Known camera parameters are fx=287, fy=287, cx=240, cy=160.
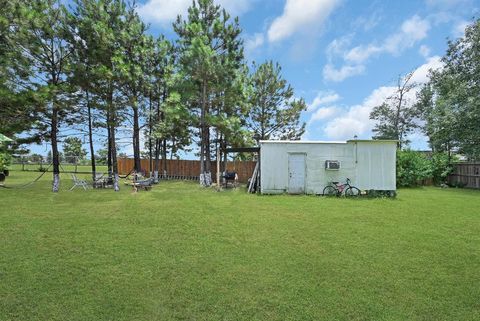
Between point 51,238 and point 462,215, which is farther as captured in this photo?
point 462,215

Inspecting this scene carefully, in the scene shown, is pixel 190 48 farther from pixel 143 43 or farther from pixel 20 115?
pixel 20 115

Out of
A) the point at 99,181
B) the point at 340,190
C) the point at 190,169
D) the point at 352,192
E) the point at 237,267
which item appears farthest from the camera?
the point at 190,169

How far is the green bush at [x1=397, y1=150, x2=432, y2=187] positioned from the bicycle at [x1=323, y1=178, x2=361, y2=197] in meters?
6.20

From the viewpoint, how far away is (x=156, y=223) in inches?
269

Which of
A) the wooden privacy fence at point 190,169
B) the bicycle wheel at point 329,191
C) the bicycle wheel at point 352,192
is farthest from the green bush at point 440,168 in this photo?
the wooden privacy fence at point 190,169

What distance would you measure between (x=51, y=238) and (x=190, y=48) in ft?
40.5

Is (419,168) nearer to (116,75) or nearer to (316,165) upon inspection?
(316,165)

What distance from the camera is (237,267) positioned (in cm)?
413

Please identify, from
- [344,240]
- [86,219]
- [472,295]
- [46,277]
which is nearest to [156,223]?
[86,219]

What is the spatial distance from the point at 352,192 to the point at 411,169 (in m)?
7.13

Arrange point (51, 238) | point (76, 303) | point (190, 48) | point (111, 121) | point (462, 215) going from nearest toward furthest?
1. point (76, 303)
2. point (51, 238)
3. point (462, 215)
4. point (111, 121)
5. point (190, 48)

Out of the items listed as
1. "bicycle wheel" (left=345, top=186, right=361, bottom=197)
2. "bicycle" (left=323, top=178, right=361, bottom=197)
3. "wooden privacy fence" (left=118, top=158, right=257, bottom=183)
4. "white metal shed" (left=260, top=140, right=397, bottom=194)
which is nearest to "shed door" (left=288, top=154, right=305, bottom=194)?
"white metal shed" (left=260, top=140, right=397, bottom=194)

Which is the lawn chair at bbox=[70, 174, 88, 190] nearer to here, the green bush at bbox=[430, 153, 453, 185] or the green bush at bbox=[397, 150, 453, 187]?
the green bush at bbox=[397, 150, 453, 187]

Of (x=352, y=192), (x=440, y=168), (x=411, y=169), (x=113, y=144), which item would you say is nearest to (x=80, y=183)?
(x=113, y=144)
